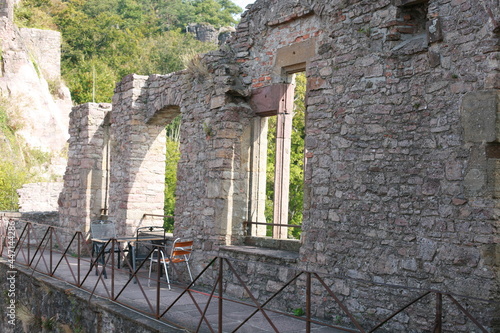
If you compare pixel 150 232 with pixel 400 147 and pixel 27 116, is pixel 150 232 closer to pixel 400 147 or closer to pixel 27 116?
pixel 400 147

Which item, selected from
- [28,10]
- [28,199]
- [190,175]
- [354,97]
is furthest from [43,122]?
[354,97]

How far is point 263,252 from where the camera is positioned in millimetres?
7020

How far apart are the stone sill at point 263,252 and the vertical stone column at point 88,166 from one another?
186 inches

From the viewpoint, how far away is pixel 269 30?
7500mm

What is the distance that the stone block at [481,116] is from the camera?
15.7ft

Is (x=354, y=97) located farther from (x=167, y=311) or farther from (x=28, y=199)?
(x=28, y=199)

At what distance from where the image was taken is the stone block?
4.79 m

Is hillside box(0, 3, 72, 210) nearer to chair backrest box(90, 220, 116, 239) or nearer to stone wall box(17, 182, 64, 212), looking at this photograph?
stone wall box(17, 182, 64, 212)

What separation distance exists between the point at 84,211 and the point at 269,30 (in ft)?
19.7

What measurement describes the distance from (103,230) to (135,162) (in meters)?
Result: 1.37

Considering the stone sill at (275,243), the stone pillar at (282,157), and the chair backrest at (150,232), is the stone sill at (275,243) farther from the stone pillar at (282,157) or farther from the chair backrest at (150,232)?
the chair backrest at (150,232)

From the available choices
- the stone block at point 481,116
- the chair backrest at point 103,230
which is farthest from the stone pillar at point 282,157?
the chair backrest at point 103,230

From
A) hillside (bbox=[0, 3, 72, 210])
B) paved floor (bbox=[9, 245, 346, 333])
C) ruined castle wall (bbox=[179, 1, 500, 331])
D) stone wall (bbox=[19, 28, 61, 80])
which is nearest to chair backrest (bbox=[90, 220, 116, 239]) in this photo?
paved floor (bbox=[9, 245, 346, 333])

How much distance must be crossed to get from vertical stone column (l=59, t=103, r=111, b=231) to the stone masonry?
3691mm
